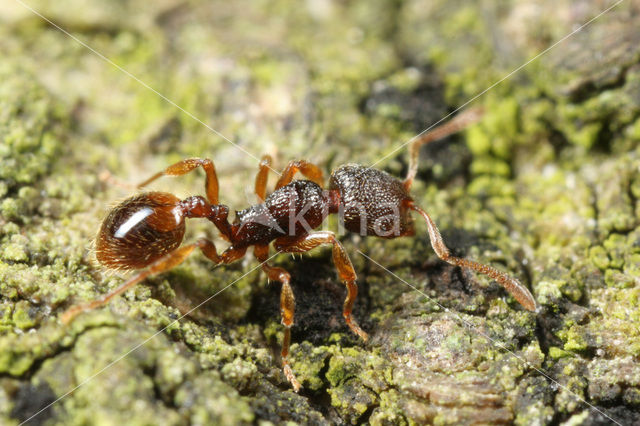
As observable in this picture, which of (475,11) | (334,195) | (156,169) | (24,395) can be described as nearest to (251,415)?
(24,395)

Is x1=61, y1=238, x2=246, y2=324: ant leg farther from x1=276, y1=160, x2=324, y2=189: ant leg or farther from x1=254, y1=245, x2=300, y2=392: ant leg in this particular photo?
x1=276, y1=160, x2=324, y2=189: ant leg

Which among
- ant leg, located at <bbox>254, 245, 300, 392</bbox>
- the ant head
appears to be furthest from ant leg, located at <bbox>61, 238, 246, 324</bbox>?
the ant head

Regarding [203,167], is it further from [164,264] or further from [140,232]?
[164,264]

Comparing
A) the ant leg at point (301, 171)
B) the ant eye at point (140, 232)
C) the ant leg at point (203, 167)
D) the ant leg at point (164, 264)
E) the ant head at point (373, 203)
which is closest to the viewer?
the ant leg at point (164, 264)

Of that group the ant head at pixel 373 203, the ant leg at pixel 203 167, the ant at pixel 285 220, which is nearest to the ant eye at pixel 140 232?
the ant at pixel 285 220

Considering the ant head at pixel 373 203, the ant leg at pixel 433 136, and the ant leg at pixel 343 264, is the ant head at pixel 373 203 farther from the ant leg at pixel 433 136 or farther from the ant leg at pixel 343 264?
the ant leg at pixel 343 264

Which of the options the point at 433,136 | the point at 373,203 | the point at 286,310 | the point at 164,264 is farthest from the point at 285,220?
the point at 433,136
